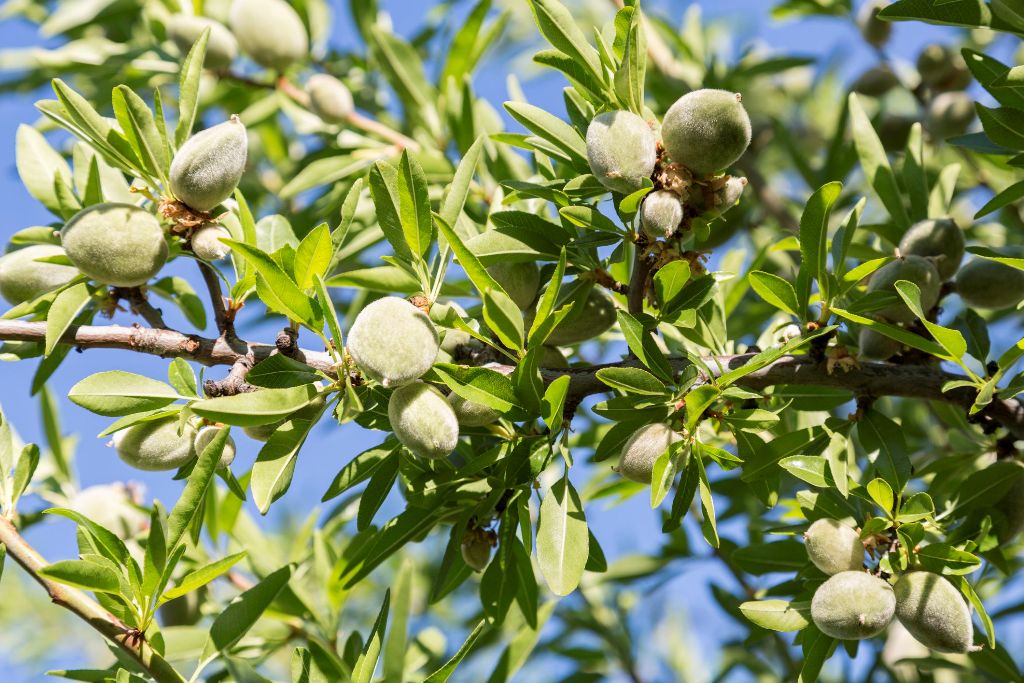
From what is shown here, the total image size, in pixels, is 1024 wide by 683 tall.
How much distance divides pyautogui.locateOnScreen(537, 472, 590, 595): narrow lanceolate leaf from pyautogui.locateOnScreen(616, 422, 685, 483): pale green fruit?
79 millimetres

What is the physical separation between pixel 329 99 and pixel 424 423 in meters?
1.30

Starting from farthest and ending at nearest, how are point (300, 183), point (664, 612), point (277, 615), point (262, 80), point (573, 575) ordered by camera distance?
point (664, 612) → point (262, 80) → point (300, 183) → point (277, 615) → point (573, 575)

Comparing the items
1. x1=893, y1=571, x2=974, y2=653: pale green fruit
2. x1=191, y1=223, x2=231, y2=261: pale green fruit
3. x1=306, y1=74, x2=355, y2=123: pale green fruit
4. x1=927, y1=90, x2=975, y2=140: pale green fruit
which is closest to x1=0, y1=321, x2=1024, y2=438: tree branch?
x1=191, y1=223, x2=231, y2=261: pale green fruit

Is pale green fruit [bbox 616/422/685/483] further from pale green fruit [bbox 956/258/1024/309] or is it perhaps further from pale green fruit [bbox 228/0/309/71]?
pale green fruit [bbox 228/0/309/71]

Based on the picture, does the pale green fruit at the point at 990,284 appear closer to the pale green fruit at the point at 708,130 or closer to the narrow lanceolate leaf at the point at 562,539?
the pale green fruit at the point at 708,130

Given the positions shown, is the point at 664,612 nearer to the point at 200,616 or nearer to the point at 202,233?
the point at 200,616

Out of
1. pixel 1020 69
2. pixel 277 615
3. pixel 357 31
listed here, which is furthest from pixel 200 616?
pixel 1020 69

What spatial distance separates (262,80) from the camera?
241 centimetres

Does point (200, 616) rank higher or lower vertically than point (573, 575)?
lower

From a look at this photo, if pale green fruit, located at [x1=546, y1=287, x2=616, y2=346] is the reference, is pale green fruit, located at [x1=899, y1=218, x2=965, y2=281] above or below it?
below

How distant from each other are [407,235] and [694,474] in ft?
1.63

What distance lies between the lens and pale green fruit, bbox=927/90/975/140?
2.28 metres

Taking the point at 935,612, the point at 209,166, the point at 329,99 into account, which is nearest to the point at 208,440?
the point at 209,166

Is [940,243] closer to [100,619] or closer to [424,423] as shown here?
[424,423]
